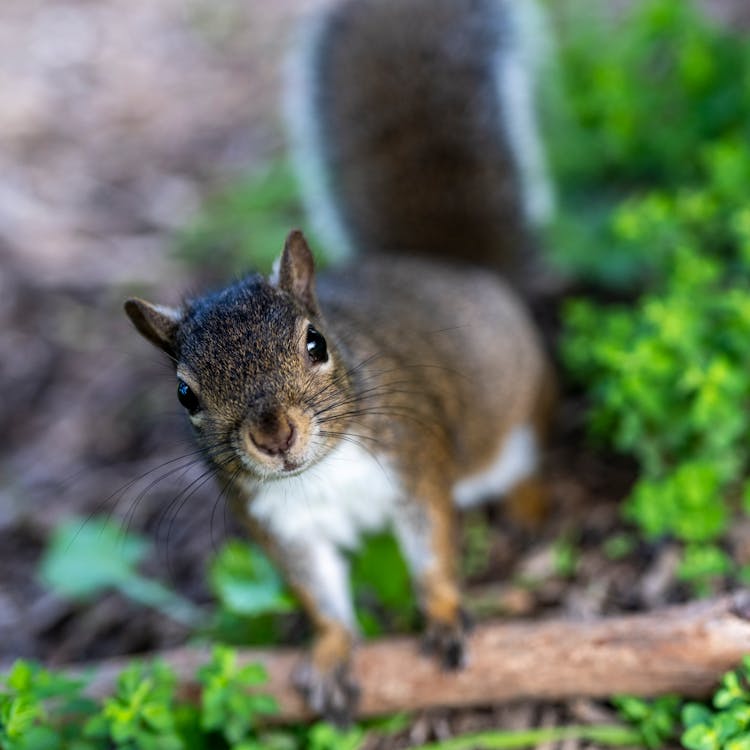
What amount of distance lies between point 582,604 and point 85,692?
141 centimetres

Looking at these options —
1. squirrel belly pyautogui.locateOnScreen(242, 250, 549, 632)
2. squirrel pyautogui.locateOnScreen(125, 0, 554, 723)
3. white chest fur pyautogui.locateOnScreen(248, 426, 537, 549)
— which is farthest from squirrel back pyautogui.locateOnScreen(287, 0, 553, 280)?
white chest fur pyautogui.locateOnScreen(248, 426, 537, 549)

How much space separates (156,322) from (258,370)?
373 millimetres

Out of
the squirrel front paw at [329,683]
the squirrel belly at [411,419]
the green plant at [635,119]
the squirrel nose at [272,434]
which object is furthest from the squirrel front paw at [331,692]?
the green plant at [635,119]

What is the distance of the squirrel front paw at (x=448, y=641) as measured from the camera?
2.27m

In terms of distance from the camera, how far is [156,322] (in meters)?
2.19

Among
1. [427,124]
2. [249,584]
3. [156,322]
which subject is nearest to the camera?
[156,322]

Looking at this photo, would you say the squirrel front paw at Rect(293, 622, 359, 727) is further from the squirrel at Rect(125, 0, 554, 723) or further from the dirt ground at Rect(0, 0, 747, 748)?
the dirt ground at Rect(0, 0, 747, 748)

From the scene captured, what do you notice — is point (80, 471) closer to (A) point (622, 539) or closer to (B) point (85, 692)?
(B) point (85, 692)

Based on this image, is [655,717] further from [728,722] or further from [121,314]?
[121,314]

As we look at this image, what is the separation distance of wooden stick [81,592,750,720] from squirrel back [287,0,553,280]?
5.08 feet

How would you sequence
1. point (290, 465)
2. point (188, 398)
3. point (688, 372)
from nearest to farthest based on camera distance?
point (290, 465)
point (188, 398)
point (688, 372)

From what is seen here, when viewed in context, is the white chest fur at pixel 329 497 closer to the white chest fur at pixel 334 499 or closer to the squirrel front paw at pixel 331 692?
the white chest fur at pixel 334 499

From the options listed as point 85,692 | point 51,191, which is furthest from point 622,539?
point 51,191

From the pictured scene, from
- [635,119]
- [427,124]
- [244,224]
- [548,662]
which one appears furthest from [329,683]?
[244,224]
